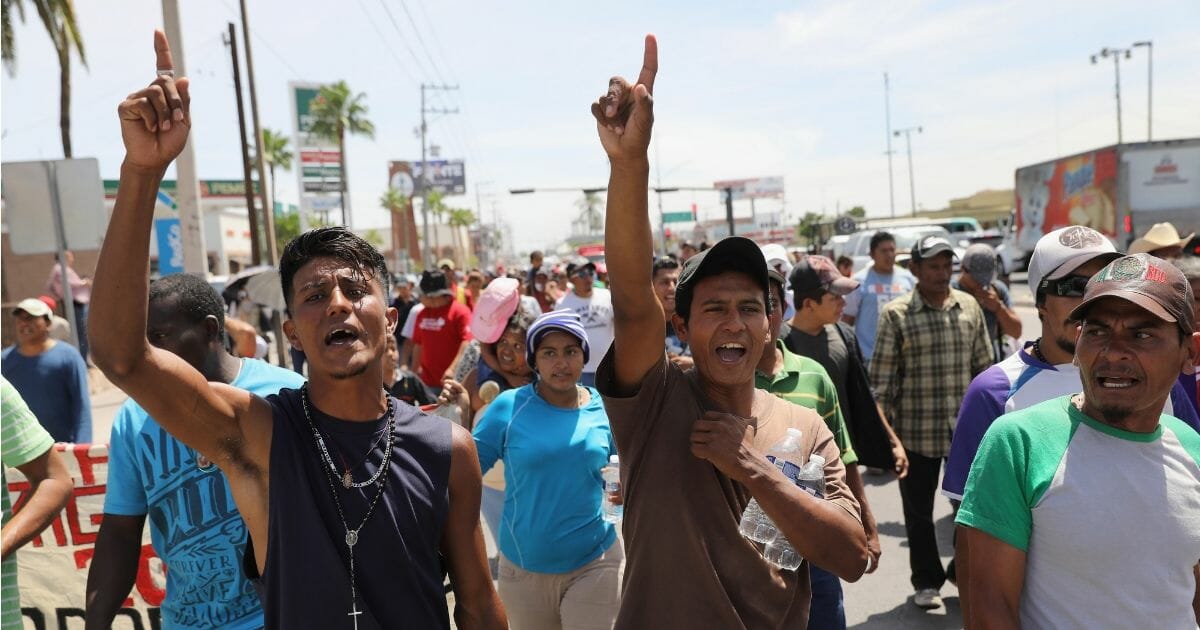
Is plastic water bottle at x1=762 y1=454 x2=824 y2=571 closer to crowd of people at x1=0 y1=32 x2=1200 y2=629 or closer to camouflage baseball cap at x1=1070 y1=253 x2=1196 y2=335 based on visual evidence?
crowd of people at x1=0 y1=32 x2=1200 y2=629

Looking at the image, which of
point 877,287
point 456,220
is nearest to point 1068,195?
point 877,287

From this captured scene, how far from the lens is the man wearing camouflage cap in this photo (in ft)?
7.01

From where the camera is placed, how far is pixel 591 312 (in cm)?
758

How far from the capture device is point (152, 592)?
4.38 meters

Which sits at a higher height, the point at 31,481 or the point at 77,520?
the point at 31,481

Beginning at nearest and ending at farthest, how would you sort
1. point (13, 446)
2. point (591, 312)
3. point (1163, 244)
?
point (13, 446) < point (1163, 244) < point (591, 312)

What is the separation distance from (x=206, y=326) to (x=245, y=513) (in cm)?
101

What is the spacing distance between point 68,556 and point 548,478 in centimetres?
256

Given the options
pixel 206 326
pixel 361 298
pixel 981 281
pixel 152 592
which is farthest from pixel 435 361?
pixel 361 298

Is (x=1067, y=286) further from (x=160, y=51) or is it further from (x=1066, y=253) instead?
(x=160, y=51)

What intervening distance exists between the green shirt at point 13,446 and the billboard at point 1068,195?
21.9 meters

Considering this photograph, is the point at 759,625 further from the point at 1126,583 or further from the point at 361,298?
the point at 361,298

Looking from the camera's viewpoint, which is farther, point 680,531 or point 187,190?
point 187,190

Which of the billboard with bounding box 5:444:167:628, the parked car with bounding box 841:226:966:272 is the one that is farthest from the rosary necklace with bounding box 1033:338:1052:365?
the parked car with bounding box 841:226:966:272
